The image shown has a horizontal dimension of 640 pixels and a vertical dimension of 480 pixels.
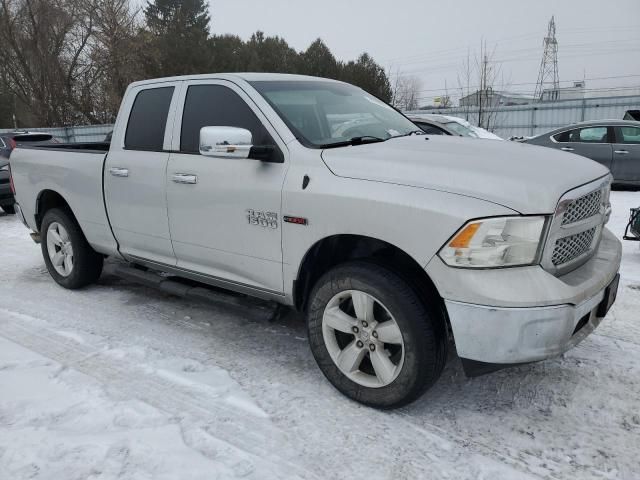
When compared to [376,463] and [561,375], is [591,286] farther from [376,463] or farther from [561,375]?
[376,463]

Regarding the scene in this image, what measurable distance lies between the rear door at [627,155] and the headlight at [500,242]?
8.93 meters

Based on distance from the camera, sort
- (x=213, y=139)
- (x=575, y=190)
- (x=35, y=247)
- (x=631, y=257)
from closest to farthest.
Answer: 1. (x=575, y=190)
2. (x=213, y=139)
3. (x=631, y=257)
4. (x=35, y=247)

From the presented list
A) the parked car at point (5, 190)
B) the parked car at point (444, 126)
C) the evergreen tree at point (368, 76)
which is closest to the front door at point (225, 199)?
the parked car at point (444, 126)

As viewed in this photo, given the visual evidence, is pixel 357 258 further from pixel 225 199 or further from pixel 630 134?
pixel 630 134

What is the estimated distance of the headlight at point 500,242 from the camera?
247cm

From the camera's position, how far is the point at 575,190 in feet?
8.75

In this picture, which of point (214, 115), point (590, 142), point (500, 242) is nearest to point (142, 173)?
point (214, 115)

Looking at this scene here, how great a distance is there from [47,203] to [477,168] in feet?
14.4

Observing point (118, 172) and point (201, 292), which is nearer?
point (201, 292)

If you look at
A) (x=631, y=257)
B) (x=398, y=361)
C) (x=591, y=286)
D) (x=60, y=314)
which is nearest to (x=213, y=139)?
(x=398, y=361)

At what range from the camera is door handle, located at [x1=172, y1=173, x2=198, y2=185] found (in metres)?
3.69

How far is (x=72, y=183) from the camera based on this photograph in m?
4.82

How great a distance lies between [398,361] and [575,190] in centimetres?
123

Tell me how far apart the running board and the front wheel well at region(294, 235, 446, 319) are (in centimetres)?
36
